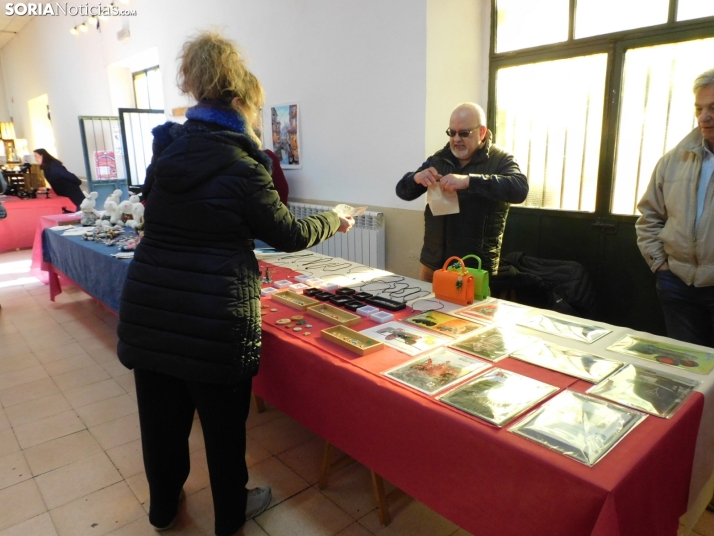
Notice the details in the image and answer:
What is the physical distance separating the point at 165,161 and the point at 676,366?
4.56ft

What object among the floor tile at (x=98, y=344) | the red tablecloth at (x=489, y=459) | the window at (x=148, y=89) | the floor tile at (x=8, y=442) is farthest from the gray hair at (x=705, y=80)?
the window at (x=148, y=89)

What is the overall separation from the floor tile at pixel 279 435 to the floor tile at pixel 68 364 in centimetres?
140

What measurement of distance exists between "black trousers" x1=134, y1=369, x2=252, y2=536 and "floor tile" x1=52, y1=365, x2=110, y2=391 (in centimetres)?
143

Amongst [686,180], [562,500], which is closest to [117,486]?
[562,500]

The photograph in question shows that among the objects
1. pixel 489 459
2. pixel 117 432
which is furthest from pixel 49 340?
pixel 489 459

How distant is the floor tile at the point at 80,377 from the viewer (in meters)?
2.68

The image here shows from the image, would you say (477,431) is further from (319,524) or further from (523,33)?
(523,33)

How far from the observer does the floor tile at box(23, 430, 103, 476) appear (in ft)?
6.47

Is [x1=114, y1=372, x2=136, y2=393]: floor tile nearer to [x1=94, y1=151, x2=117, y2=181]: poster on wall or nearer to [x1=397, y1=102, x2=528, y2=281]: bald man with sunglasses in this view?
[x1=397, y1=102, x2=528, y2=281]: bald man with sunglasses

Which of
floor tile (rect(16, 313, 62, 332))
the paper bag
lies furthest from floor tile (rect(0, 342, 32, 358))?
the paper bag

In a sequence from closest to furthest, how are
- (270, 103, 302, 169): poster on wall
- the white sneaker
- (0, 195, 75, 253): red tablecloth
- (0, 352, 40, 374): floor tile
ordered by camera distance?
1. the white sneaker
2. (0, 352, 40, 374): floor tile
3. (270, 103, 302, 169): poster on wall
4. (0, 195, 75, 253): red tablecloth

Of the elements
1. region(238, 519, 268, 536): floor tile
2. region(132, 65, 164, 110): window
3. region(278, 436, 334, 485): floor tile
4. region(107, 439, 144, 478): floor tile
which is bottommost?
region(107, 439, 144, 478): floor tile

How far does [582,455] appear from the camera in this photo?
0.89 m

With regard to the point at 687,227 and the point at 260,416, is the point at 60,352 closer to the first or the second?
the point at 260,416
